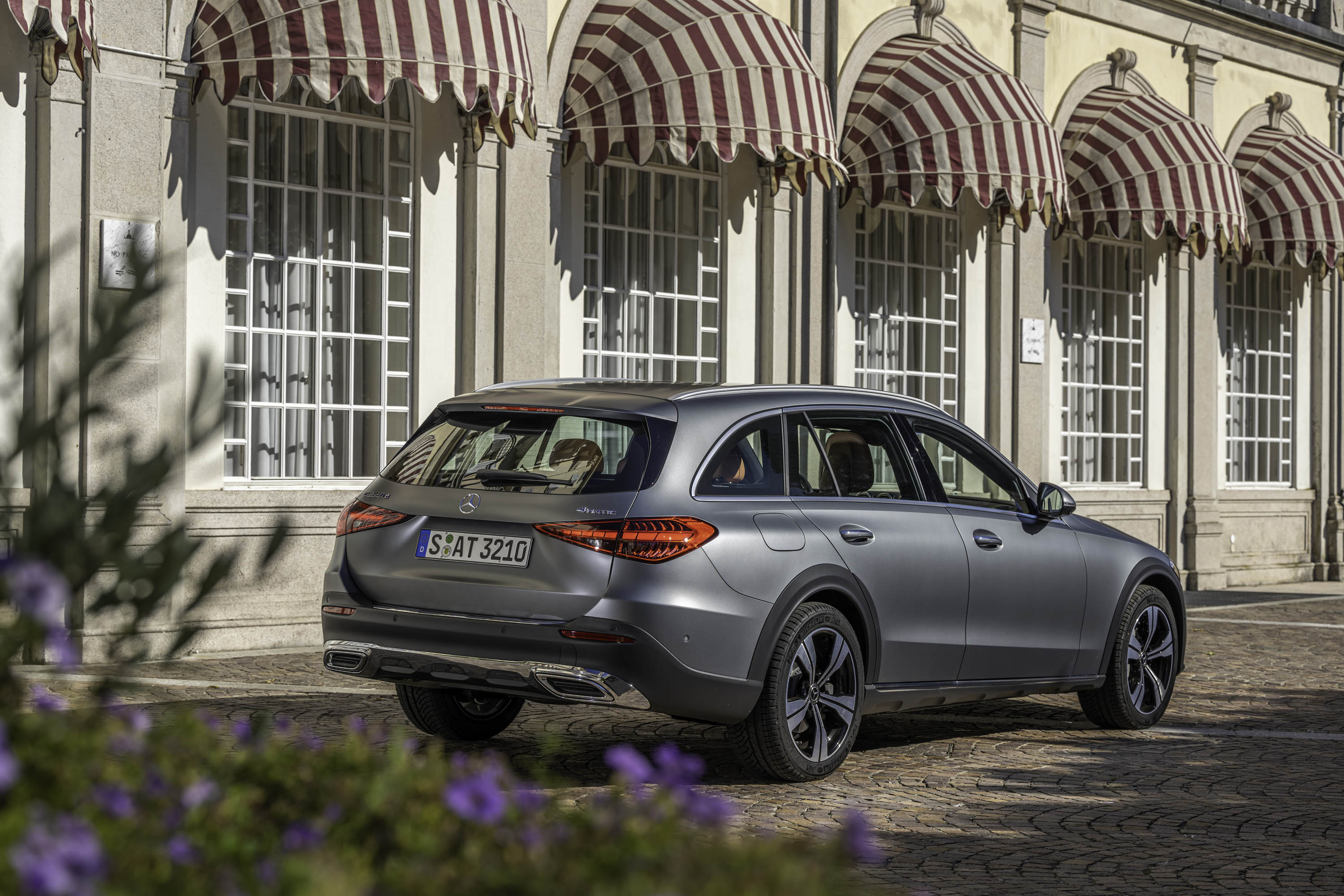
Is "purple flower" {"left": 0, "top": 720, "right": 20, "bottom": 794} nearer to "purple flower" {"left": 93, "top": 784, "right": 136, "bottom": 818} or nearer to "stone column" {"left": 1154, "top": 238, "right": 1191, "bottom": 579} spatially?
"purple flower" {"left": 93, "top": 784, "right": 136, "bottom": 818}

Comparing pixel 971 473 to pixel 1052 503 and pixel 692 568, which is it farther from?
pixel 692 568

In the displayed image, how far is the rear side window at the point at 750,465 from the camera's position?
679cm

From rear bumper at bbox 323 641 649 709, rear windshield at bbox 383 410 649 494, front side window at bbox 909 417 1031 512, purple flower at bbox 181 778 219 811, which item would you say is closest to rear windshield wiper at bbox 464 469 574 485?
rear windshield at bbox 383 410 649 494

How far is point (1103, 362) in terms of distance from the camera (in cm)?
1869

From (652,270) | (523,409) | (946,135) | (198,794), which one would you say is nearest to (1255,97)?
(946,135)

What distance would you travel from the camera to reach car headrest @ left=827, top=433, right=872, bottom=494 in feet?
24.3

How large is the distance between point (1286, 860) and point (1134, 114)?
42.1 ft

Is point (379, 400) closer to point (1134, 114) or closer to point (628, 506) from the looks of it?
point (628, 506)

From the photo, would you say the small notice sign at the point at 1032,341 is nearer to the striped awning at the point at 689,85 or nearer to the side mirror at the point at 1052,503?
the striped awning at the point at 689,85

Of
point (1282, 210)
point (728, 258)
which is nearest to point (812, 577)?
point (728, 258)

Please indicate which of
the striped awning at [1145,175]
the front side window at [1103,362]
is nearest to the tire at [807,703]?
the striped awning at [1145,175]

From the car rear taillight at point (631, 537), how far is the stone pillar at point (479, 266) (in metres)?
6.34

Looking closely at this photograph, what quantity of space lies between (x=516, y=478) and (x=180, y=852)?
14.7 feet

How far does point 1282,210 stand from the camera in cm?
1941
